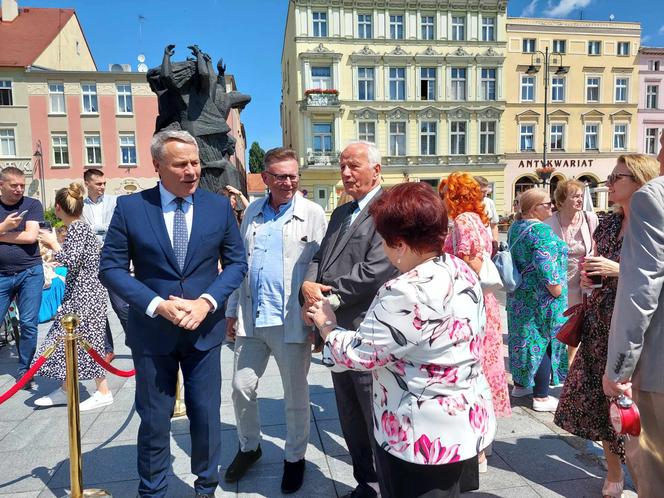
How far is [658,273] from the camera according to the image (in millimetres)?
1776

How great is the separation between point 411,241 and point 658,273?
38.8 inches

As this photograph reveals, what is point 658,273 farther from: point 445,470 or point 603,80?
point 603,80

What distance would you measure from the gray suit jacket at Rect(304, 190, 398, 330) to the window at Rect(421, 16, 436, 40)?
32.2m

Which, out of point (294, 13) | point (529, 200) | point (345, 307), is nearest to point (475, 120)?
point (294, 13)

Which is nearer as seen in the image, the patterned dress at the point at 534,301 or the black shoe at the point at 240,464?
the black shoe at the point at 240,464

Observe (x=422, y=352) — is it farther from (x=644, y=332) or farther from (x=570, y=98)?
(x=570, y=98)

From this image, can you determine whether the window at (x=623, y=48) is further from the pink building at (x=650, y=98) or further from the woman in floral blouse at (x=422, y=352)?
the woman in floral blouse at (x=422, y=352)

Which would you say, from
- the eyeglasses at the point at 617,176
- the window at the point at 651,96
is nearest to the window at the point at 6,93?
the eyeglasses at the point at 617,176

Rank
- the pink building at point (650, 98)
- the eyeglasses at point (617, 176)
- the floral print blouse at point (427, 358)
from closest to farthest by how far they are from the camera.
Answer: the floral print blouse at point (427, 358)
the eyeglasses at point (617, 176)
the pink building at point (650, 98)

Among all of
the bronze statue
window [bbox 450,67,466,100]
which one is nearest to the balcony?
window [bbox 450,67,466,100]

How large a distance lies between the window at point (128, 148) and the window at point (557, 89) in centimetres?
2940

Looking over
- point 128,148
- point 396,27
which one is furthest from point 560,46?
point 128,148

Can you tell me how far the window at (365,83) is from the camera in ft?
99.7

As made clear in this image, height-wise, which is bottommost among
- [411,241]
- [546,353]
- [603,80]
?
[546,353]
